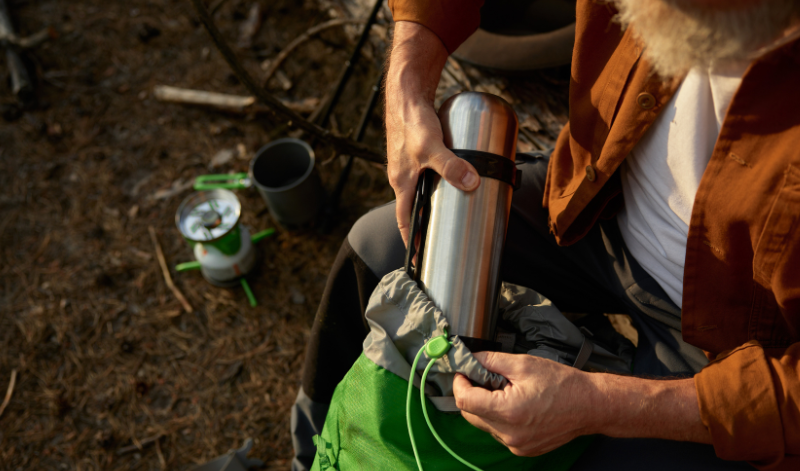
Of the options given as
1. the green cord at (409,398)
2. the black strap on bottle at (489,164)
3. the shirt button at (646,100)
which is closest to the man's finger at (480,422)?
the green cord at (409,398)

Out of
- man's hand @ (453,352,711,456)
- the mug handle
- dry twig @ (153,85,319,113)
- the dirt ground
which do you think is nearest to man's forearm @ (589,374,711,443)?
man's hand @ (453,352,711,456)

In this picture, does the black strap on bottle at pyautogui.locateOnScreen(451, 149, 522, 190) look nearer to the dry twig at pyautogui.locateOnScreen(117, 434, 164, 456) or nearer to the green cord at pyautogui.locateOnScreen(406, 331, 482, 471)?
the green cord at pyautogui.locateOnScreen(406, 331, 482, 471)

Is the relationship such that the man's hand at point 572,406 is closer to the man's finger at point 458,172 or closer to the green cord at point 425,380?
the green cord at point 425,380

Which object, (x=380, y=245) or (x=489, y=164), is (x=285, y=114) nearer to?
(x=380, y=245)

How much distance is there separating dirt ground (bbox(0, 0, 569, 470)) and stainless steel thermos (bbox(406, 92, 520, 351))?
0.90 m

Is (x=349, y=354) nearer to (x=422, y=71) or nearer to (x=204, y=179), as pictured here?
(x=422, y=71)

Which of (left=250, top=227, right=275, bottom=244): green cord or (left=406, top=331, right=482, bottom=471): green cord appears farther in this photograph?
(left=250, top=227, right=275, bottom=244): green cord

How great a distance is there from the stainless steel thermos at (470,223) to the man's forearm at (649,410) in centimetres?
25

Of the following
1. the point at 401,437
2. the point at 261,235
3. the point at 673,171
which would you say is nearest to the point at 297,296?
the point at 261,235

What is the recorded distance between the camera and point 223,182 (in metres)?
2.82

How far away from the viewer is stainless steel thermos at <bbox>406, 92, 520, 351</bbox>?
103 centimetres

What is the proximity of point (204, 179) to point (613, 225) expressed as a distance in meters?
2.24

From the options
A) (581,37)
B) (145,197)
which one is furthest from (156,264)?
(581,37)

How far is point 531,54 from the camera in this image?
1.83 metres
